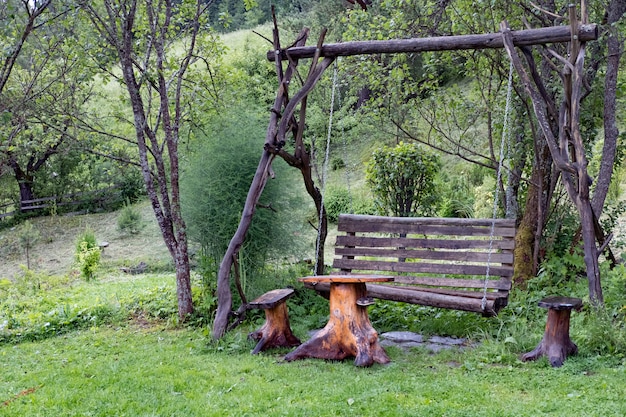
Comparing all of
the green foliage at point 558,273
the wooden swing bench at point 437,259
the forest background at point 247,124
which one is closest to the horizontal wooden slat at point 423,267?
the wooden swing bench at point 437,259

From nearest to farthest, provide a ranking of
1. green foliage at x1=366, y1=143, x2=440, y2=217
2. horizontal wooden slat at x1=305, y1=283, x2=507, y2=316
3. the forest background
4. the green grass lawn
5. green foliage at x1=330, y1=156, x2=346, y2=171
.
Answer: the green grass lawn
horizontal wooden slat at x1=305, y1=283, x2=507, y2=316
the forest background
green foliage at x1=366, y1=143, x2=440, y2=217
green foliage at x1=330, y1=156, x2=346, y2=171

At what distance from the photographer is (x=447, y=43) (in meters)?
5.05

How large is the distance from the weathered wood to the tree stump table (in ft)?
6.76

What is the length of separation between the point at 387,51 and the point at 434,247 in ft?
6.39

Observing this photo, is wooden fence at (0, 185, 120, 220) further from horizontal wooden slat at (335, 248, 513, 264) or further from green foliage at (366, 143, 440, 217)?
horizontal wooden slat at (335, 248, 513, 264)

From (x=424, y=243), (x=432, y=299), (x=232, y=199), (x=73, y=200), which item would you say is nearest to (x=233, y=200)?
(x=232, y=199)

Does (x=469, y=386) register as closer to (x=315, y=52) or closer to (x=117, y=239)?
(x=315, y=52)

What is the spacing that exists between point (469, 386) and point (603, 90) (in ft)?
13.2

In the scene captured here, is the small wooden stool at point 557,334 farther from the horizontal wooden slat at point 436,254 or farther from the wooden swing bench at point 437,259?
the horizontal wooden slat at point 436,254

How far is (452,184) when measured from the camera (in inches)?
492

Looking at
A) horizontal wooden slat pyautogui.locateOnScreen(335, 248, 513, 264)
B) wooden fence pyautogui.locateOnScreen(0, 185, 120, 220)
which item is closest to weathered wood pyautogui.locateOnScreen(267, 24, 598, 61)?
horizontal wooden slat pyautogui.locateOnScreen(335, 248, 513, 264)

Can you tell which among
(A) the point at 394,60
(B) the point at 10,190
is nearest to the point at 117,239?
(B) the point at 10,190

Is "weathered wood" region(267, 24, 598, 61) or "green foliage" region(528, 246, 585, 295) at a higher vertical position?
"weathered wood" region(267, 24, 598, 61)

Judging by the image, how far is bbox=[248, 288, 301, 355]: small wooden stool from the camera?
4984mm
